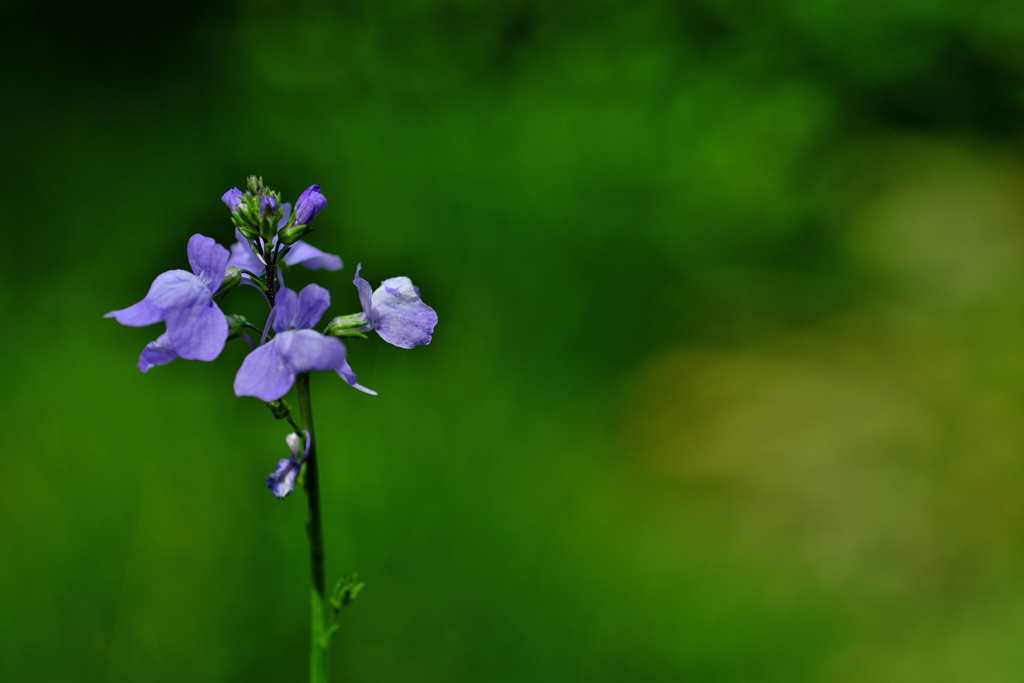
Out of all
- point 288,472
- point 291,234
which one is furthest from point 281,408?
point 291,234

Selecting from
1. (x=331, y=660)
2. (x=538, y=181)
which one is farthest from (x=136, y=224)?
(x=331, y=660)

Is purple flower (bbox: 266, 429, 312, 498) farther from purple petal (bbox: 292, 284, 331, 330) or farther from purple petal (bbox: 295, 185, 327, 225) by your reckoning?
purple petal (bbox: 295, 185, 327, 225)

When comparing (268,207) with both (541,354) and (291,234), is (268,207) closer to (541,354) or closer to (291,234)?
(291,234)

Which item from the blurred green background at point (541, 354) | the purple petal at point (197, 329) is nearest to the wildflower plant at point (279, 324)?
the purple petal at point (197, 329)

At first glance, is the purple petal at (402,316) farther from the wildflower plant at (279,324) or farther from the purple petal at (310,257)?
the purple petal at (310,257)

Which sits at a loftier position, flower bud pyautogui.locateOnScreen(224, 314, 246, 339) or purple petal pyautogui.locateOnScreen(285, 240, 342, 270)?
purple petal pyautogui.locateOnScreen(285, 240, 342, 270)

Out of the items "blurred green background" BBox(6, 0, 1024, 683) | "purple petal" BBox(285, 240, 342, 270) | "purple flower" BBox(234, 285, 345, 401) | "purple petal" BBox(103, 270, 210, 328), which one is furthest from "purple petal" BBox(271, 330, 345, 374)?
"blurred green background" BBox(6, 0, 1024, 683)
